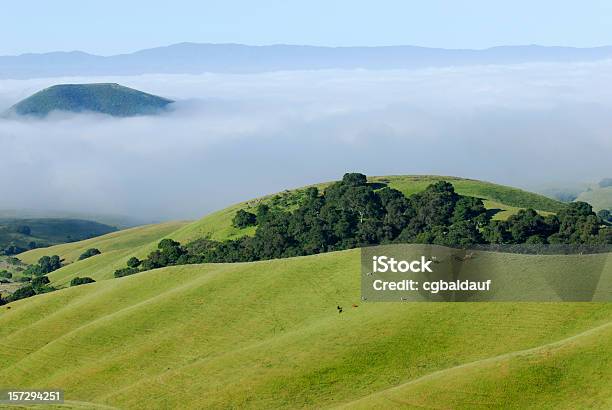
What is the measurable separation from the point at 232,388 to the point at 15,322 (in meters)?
41.1

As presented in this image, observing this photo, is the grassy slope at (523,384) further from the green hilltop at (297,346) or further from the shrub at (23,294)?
the shrub at (23,294)

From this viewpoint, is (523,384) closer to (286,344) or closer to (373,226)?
(286,344)

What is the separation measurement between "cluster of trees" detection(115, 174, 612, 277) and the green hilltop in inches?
1989

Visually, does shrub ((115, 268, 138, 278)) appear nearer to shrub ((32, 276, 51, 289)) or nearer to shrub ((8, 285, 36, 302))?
shrub ((32, 276, 51, 289))

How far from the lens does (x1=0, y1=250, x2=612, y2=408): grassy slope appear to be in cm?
5931

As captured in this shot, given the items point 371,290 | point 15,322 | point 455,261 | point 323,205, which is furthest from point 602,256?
point 323,205

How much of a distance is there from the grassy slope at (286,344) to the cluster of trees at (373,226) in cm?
5259

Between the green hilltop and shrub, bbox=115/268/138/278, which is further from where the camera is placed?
shrub, bbox=115/268/138/278

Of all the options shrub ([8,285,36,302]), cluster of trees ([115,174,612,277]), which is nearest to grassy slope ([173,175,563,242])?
cluster of trees ([115,174,612,277])

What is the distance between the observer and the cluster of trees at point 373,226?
465 ft

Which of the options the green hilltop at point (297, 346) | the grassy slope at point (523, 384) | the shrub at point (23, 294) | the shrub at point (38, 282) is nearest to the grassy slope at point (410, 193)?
the shrub at point (38, 282)

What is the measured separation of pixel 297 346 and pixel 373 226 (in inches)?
3460

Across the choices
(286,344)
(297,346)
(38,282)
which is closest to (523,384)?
(297,346)

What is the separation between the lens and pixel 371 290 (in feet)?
278
